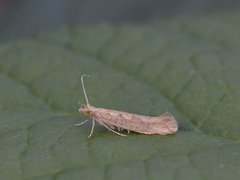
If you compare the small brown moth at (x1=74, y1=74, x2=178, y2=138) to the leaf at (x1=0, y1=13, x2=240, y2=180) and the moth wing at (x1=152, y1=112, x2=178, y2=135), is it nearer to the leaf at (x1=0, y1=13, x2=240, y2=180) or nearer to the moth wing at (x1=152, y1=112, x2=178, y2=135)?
the moth wing at (x1=152, y1=112, x2=178, y2=135)

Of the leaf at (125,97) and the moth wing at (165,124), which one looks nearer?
the leaf at (125,97)

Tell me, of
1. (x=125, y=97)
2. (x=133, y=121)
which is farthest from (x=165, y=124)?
(x=125, y=97)

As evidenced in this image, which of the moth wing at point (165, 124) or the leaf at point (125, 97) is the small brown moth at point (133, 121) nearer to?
the moth wing at point (165, 124)

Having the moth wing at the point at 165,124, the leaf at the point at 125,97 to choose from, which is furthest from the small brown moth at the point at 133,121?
the leaf at the point at 125,97

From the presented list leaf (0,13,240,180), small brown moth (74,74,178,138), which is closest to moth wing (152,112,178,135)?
small brown moth (74,74,178,138)

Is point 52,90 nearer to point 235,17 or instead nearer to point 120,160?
point 120,160

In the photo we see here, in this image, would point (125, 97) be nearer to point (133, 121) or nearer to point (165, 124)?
point (133, 121)
